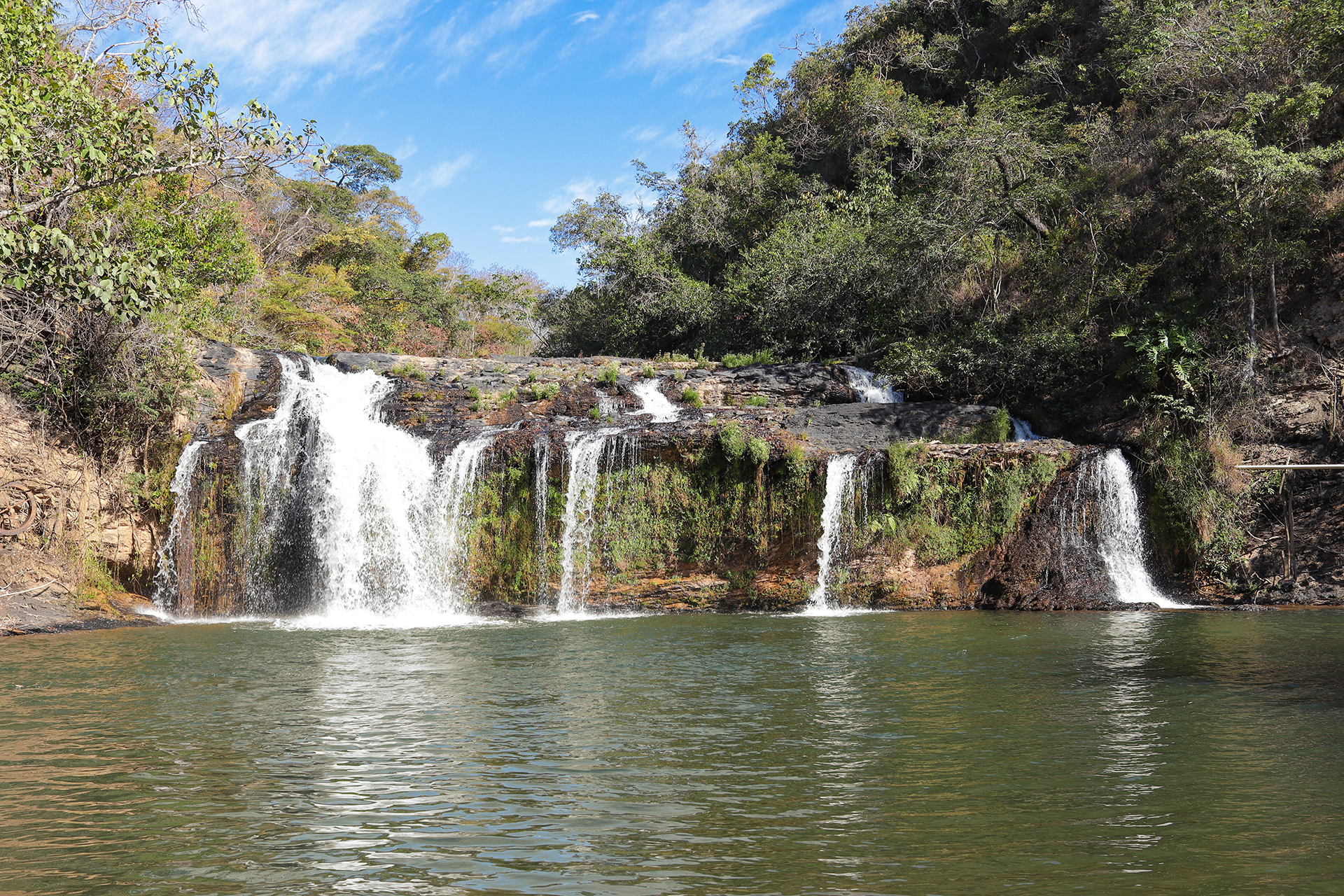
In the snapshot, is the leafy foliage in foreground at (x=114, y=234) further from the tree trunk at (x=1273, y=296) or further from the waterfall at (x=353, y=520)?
the tree trunk at (x=1273, y=296)

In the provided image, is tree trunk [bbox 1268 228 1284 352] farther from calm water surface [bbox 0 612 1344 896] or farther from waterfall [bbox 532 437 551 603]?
waterfall [bbox 532 437 551 603]

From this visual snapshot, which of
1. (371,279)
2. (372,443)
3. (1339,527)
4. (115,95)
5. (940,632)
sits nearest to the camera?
(940,632)

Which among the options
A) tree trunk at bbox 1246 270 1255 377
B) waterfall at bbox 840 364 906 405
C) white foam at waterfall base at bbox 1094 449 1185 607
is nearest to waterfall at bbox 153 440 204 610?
waterfall at bbox 840 364 906 405

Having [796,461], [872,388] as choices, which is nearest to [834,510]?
[796,461]

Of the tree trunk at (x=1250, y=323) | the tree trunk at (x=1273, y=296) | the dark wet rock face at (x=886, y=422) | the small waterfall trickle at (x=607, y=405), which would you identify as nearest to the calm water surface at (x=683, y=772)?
the tree trunk at (x=1250, y=323)

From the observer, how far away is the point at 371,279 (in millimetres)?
40031

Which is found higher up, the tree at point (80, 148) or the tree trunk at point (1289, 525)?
the tree at point (80, 148)

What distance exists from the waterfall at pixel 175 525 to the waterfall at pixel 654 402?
9.87 metres

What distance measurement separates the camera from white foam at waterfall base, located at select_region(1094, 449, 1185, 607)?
1733 cm

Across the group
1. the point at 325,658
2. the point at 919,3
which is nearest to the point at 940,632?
the point at 325,658

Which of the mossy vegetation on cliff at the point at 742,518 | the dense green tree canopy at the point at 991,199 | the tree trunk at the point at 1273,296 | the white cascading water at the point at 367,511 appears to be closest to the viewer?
the mossy vegetation on cliff at the point at 742,518

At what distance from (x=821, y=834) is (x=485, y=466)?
14362 millimetres

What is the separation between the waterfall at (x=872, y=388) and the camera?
2388cm

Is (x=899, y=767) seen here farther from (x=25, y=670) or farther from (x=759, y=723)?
(x=25, y=670)
